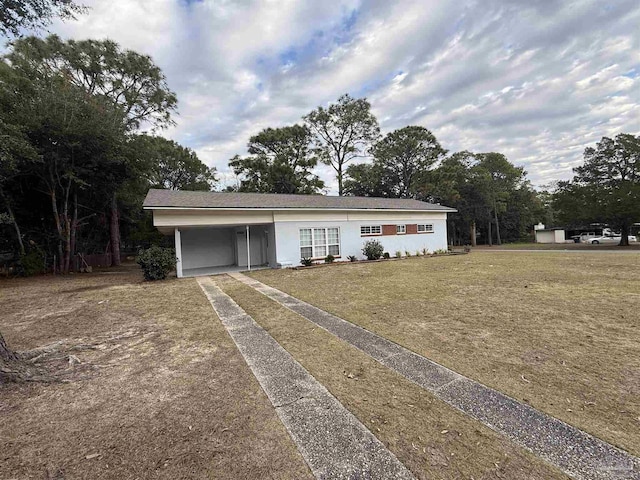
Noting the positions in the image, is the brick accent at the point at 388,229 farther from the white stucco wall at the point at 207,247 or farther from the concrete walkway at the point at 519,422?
the concrete walkway at the point at 519,422

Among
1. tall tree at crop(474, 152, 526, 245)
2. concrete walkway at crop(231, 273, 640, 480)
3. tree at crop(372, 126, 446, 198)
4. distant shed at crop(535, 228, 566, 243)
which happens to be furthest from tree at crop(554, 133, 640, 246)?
concrete walkway at crop(231, 273, 640, 480)

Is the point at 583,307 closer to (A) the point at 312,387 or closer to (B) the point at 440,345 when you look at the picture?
(B) the point at 440,345

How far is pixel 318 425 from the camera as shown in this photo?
2344 mm

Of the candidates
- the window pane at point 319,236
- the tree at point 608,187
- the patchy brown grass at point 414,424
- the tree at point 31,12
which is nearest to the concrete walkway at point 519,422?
the patchy brown grass at point 414,424

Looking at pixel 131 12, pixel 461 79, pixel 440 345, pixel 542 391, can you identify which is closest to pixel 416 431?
pixel 542 391

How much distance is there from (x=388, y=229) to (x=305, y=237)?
239 inches

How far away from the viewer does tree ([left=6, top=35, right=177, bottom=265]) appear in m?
17.2

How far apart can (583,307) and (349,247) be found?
38.3 feet

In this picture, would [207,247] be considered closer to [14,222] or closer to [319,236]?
[319,236]

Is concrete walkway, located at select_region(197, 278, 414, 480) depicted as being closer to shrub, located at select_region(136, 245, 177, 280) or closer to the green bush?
shrub, located at select_region(136, 245, 177, 280)

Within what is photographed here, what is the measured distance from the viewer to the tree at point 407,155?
102ft

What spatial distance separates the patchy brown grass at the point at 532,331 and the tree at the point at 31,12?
7.09 meters

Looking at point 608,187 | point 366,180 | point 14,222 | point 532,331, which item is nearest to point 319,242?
point 532,331

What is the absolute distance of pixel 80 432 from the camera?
7.70ft
